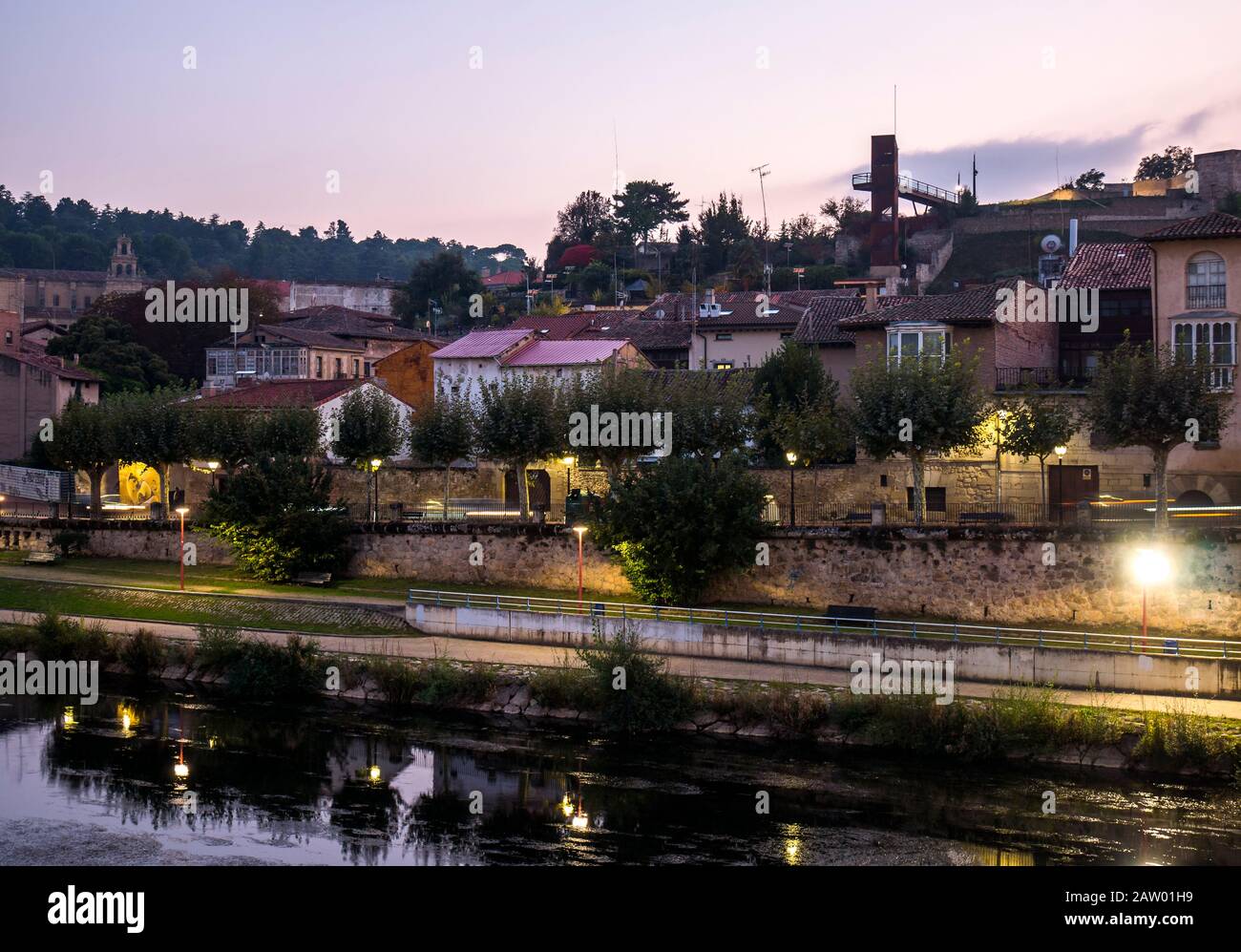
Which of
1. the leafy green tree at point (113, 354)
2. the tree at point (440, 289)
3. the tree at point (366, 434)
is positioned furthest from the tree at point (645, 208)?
the tree at point (366, 434)

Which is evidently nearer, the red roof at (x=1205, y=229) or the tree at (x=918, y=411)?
the tree at (x=918, y=411)

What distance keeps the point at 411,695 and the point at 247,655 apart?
5.06m

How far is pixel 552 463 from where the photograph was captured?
53000 millimetres

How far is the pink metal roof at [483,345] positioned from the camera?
65.5 m

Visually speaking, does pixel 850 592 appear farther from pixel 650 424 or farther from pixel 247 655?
pixel 247 655

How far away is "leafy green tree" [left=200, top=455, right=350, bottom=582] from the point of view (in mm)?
45344

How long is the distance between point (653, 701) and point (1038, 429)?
15.7 metres

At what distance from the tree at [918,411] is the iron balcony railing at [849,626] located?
Answer: 467 cm

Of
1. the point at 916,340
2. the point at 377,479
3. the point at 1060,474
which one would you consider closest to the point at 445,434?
the point at 377,479

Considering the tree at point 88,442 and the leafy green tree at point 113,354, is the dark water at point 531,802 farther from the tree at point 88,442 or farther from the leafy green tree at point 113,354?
the leafy green tree at point 113,354

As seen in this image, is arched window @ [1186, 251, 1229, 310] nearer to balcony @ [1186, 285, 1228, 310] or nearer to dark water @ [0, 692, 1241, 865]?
balcony @ [1186, 285, 1228, 310]

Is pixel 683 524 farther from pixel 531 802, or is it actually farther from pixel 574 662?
pixel 531 802

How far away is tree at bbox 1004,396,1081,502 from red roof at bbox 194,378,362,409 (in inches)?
1138
